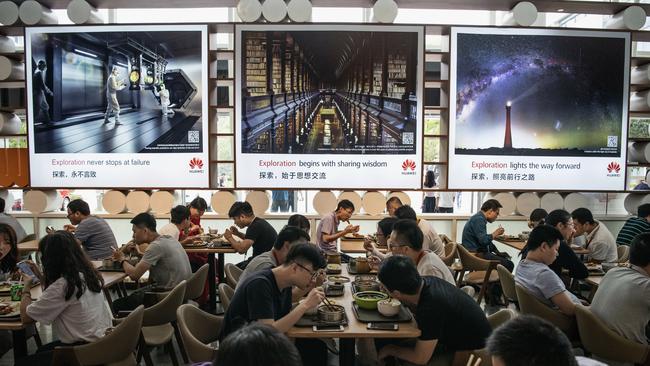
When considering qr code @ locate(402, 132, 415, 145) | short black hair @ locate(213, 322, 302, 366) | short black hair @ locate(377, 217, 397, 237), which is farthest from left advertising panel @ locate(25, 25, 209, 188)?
short black hair @ locate(213, 322, 302, 366)

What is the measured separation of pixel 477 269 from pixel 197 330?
317cm

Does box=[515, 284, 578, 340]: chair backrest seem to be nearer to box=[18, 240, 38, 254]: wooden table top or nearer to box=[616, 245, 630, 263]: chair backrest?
box=[616, 245, 630, 263]: chair backrest

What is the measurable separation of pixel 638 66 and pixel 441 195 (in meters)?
3.48

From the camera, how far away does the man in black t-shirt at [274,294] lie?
238 centimetres

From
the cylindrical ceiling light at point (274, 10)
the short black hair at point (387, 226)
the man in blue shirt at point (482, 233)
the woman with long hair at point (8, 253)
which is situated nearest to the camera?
the woman with long hair at point (8, 253)

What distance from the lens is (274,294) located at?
2496 millimetres

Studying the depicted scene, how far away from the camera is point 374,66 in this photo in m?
6.48

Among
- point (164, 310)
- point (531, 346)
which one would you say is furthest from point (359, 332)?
point (164, 310)

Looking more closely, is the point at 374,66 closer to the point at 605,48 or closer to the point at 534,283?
the point at 605,48

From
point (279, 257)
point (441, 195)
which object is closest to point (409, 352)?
point (279, 257)

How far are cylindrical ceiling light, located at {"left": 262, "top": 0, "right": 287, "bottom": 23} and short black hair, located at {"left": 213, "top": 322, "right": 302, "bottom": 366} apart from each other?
5.80 m

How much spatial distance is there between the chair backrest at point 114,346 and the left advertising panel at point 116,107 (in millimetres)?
4085

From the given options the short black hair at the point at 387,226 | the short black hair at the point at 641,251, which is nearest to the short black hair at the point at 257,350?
the short black hair at the point at 641,251

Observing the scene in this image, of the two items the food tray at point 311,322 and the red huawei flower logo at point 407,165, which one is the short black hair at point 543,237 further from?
the red huawei flower logo at point 407,165
